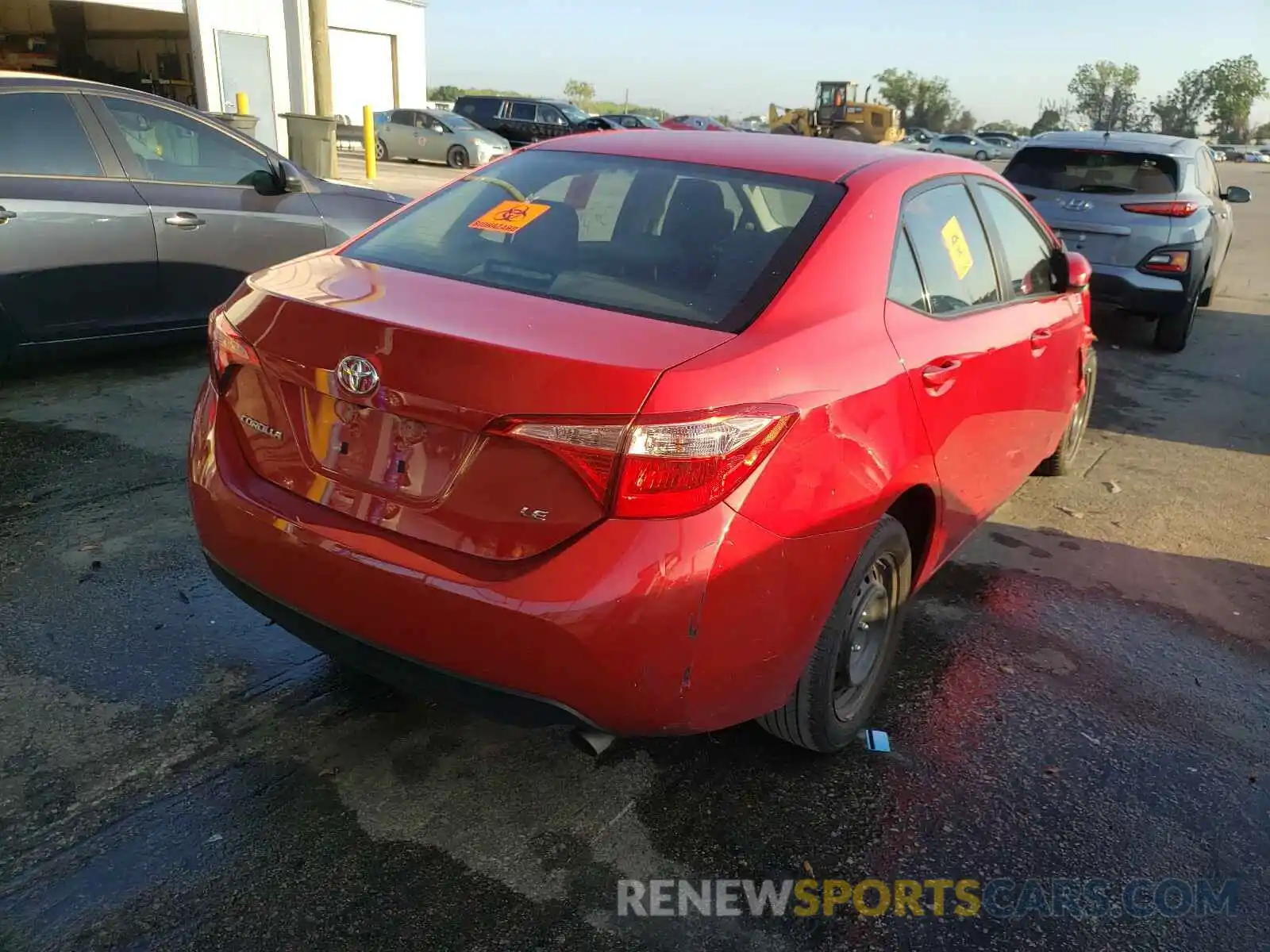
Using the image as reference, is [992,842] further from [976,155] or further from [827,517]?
[976,155]

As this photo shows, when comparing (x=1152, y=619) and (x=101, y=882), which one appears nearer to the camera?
(x=101, y=882)

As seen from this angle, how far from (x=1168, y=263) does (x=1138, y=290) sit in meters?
0.28

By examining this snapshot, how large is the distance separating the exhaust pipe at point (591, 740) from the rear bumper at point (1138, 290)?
6.58 metres

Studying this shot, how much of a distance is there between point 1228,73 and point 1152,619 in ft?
454

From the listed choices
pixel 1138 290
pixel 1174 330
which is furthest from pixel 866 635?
pixel 1174 330

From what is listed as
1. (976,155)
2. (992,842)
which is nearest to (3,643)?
(992,842)

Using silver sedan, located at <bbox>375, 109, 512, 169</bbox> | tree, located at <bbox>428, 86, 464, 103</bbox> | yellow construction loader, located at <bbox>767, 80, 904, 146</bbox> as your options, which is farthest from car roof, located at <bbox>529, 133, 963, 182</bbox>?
tree, located at <bbox>428, 86, 464, 103</bbox>

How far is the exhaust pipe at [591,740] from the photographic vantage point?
2234 millimetres

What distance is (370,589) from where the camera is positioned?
2205mm

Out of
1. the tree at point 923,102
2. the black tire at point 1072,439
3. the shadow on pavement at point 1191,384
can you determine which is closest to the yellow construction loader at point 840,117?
the shadow on pavement at point 1191,384

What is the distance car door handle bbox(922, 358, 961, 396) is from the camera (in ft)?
9.02

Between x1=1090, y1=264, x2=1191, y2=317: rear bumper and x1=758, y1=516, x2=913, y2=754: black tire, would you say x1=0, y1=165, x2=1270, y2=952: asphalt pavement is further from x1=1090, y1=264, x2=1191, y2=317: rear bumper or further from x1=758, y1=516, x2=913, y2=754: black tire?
x1=1090, y1=264, x2=1191, y2=317: rear bumper

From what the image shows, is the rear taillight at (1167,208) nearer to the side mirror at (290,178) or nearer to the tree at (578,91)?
the side mirror at (290,178)

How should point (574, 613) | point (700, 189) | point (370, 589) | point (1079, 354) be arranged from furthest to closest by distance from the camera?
point (1079, 354) → point (700, 189) → point (370, 589) → point (574, 613)
